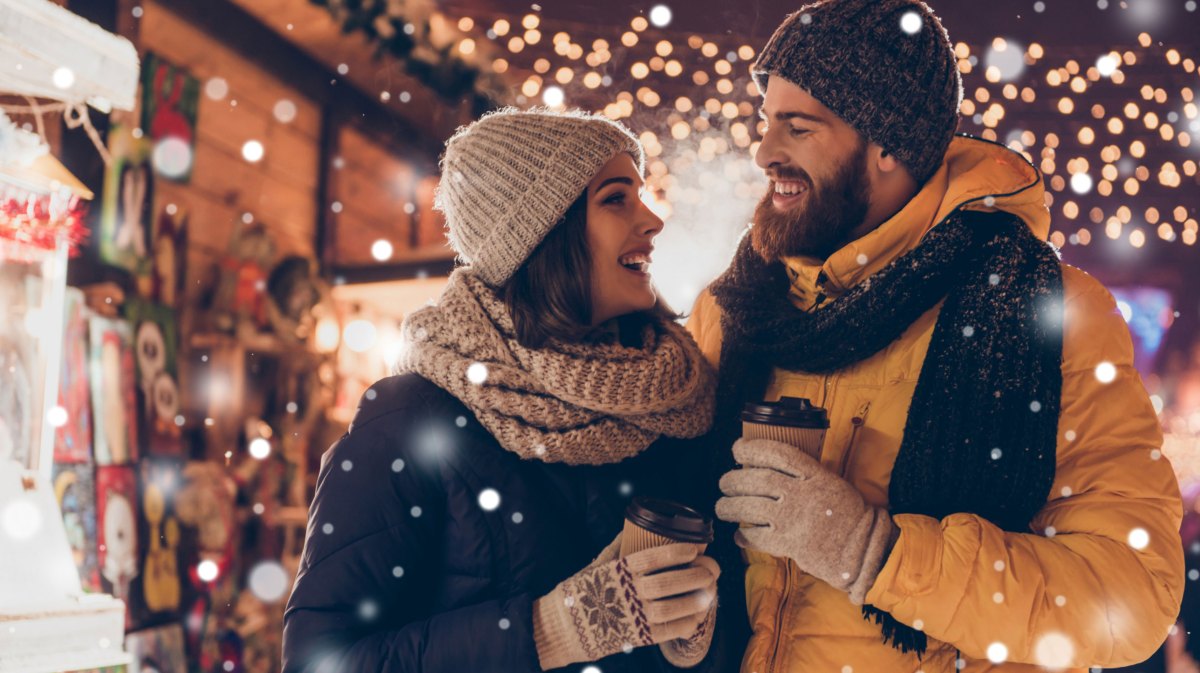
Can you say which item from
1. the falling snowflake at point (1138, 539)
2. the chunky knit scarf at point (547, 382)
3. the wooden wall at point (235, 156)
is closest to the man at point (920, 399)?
the falling snowflake at point (1138, 539)

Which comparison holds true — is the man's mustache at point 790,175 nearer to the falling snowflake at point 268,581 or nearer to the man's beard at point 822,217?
the man's beard at point 822,217

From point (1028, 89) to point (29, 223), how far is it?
255 inches

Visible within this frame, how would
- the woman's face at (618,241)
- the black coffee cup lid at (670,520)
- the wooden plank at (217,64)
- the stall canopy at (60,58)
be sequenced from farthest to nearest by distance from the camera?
the wooden plank at (217,64)
the stall canopy at (60,58)
the woman's face at (618,241)
the black coffee cup lid at (670,520)

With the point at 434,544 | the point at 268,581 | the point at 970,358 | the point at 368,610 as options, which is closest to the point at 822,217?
the point at 970,358

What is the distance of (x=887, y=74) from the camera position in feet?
6.35

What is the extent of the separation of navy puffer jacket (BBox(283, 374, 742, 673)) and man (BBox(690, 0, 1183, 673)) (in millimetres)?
295

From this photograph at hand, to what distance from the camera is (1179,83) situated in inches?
266

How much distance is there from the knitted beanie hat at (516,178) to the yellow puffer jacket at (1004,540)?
1.77ft

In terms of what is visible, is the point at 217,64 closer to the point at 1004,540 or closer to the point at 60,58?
the point at 60,58

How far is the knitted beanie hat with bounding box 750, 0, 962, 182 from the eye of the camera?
1.94m

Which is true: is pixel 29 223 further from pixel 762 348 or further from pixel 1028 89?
pixel 1028 89

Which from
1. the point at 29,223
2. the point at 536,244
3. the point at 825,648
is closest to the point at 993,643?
the point at 825,648

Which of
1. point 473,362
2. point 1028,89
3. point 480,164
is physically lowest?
point 473,362

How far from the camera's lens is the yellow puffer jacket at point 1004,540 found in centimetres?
143
